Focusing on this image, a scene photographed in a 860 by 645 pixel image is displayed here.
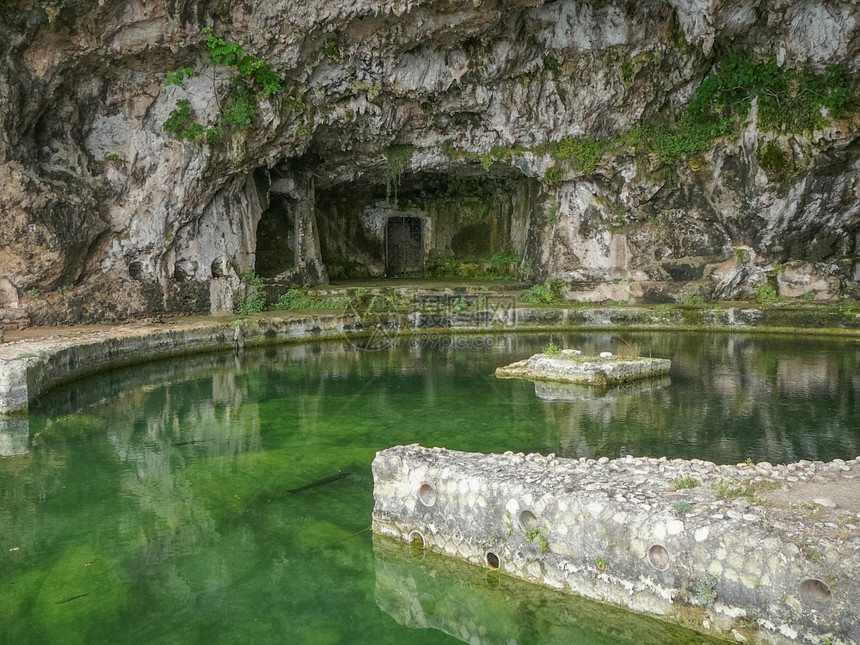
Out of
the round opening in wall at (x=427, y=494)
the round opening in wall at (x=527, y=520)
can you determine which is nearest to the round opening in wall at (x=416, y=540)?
the round opening in wall at (x=427, y=494)

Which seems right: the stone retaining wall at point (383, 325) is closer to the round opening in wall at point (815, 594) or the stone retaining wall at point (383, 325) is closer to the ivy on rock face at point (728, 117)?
the ivy on rock face at point (728, 117)

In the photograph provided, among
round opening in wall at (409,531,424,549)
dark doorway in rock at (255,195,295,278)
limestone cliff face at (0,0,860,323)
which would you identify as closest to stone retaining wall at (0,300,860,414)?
limestone cliff face at (0,0,860,323)

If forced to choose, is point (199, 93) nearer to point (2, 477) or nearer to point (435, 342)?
point (435, 342)

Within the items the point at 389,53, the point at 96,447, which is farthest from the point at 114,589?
the point at 389,53

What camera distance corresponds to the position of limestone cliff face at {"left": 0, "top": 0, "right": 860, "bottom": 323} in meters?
15.1

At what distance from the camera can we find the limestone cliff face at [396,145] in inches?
596

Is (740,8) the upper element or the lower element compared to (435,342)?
upper

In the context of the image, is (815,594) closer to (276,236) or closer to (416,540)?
(416,540)

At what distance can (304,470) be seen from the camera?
745 cm

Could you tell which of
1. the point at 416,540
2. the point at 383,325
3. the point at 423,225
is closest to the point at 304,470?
the point at 416,540

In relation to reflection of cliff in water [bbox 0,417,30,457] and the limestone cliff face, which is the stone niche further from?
reflection of cliff in water [bbox 0,417,30,457]

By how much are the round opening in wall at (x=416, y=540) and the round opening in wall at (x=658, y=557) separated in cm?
173

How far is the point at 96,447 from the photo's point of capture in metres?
8.52

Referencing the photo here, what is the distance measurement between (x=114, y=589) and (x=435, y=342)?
12.0 meters
